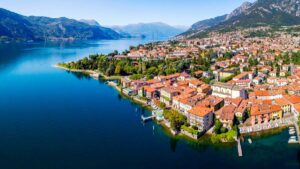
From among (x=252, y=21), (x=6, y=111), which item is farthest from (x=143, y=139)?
(x=252, y=21)

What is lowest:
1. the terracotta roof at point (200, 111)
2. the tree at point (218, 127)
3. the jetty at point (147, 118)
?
the jetty at point (147, 118)

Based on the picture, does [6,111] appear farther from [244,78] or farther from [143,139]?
[244,78]

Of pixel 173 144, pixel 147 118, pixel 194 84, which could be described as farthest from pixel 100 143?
pixel 194 84

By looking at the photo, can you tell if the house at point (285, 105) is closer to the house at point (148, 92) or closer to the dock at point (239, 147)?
the dock at point (239, 147)

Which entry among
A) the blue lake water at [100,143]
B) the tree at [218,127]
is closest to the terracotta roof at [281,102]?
the blue lake water at [100,143]

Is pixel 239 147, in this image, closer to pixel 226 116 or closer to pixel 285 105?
pixel 226 116

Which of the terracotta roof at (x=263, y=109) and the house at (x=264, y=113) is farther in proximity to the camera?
the terracotta roof at (x=263, y=109)
